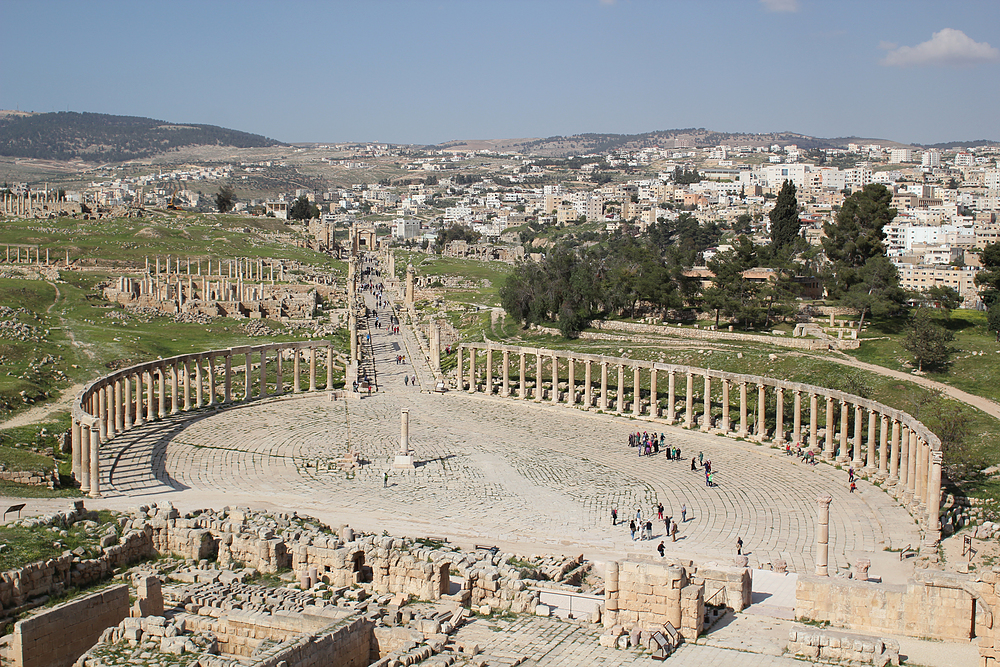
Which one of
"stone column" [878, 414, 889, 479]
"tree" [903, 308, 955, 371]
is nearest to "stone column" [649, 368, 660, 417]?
"tree" [903, 308, 955, 371]

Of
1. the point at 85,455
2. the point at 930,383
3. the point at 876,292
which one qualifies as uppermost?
the point at 876,292

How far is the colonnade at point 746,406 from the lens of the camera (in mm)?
39375

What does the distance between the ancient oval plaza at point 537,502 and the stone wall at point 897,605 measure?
45mm

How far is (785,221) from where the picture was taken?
8962 cm

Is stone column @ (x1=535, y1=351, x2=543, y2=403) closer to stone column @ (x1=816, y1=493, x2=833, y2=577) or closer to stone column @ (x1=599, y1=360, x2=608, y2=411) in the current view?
stone column @ (x1=599, y1=360, x2=608, y2=411)

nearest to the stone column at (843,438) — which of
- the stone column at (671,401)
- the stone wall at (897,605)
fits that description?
the stone column at (671,401)

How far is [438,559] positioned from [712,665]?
783 centimetres

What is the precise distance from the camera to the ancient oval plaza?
22016mm

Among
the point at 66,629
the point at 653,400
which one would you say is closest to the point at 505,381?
the point at 653,400

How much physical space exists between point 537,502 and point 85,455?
54.0 feet

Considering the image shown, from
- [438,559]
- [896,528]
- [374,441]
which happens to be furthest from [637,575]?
[374,441]

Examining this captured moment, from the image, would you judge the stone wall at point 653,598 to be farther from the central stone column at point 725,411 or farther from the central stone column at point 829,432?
the central stone column at point 725,411

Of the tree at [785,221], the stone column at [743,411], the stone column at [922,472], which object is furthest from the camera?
the tree at [785,221]

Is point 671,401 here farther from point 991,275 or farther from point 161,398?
point 991,275
